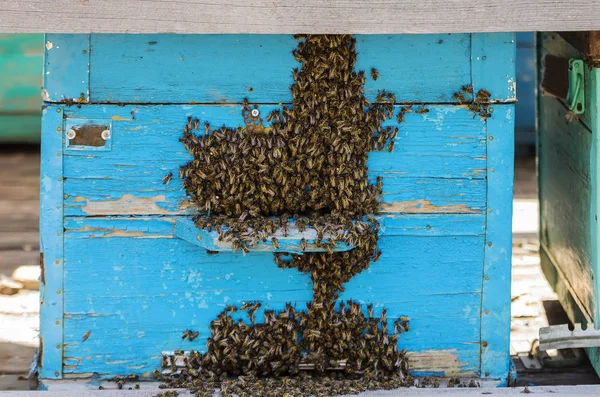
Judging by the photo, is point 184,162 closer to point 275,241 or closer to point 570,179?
point 275,241

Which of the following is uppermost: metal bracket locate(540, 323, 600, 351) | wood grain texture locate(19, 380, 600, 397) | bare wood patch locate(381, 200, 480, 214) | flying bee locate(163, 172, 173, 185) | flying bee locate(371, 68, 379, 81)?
flying bee locate(371, 68, 379, 81)

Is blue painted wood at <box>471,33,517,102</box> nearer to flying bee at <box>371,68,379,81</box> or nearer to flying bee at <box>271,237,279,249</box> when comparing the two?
flying bee at <box>371,68,379,81</box>

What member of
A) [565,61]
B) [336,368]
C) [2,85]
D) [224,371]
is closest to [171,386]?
[224,371]

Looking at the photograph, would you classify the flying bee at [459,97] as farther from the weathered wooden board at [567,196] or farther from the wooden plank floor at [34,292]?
the wooden plank floor at [34,292]

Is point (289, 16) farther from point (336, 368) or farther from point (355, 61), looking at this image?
point (336, 368)

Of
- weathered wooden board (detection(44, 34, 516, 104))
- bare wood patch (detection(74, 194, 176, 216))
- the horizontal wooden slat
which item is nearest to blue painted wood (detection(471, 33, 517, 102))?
weathered wooden board (detection(44, 34, 516, 104))

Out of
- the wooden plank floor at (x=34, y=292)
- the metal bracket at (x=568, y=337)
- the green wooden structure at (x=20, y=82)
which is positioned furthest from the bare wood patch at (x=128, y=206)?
the green wooden structure at (x=20, y=82)
